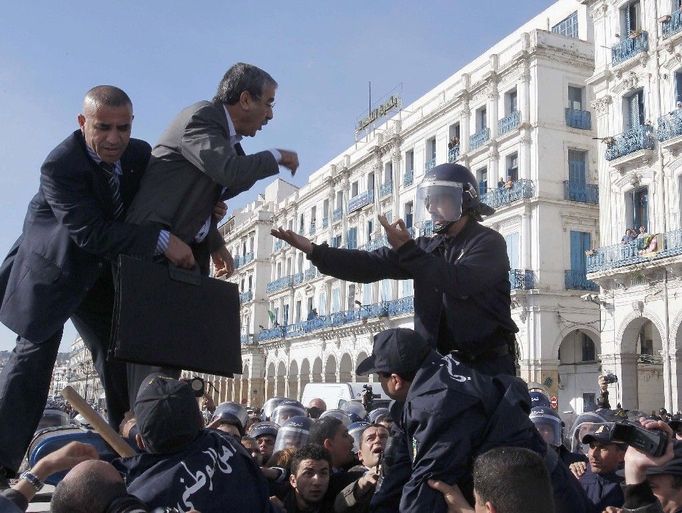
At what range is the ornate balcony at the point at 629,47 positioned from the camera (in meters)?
24.8

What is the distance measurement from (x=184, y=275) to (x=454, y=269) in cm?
121

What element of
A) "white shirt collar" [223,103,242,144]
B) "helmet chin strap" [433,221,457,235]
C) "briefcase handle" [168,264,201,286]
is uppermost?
Answer: "white shirt collar" [223,103,242,144]

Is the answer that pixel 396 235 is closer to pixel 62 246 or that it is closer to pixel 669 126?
pixel 62 246

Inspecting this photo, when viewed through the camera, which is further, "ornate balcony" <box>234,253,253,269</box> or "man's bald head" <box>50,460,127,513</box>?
"ornate balcony" <box>234,253,253,269</box>

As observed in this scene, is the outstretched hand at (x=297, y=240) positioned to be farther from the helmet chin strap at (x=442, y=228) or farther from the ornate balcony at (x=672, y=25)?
the ornate balcony at (x=672, y=25)

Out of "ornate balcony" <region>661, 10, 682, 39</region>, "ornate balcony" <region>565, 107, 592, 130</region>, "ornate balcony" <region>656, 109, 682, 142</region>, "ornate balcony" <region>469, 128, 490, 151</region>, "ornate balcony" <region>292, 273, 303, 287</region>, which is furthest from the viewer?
"ornate balcony" <region>292, 273, 303, 287</region>

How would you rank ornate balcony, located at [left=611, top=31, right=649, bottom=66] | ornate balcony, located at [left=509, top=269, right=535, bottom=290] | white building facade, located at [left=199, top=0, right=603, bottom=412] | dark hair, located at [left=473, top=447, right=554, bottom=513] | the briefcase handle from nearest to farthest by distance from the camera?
1. dark hair, located at [left=473, top=447, right=554, bottom=513]
2. the briefcase handle
3. ornate balcony, located at [left=611, top=31, right=649, bottom=66]
4. ornate balcony, located at [left=509, top=269, right=535, bottom=290]
5. white building facade, located at [left=199, top=0, right=603, bottom=412]

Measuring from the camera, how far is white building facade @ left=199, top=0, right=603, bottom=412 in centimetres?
2989

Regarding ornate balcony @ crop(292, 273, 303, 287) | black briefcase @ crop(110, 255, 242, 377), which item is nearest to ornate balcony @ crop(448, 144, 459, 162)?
ornate balcony @ crop(292, 273, 303, 287)

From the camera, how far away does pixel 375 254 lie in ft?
13.7

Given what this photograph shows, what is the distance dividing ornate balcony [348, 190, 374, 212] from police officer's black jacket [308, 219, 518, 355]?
37773 mm


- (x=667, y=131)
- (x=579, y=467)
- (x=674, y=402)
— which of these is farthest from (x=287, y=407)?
(x=667, y=131)

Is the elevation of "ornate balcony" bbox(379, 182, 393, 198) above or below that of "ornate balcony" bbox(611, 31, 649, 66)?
below

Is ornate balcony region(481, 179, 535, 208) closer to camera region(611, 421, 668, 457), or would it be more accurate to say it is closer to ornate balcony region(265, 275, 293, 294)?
ornate balcony region(265, 275, 293, 294)
